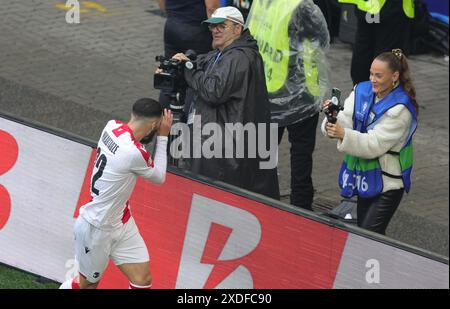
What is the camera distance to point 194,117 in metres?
8.58

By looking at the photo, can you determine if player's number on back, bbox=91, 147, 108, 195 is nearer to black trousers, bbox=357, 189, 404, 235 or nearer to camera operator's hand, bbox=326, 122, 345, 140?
camera operator's hand, bbox=326, 122, 345, 140

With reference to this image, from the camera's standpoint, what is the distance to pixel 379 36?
10.1 m

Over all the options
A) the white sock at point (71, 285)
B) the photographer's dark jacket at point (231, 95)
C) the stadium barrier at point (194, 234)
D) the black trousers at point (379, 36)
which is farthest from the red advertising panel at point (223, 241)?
the black trousers at point (379, 36)

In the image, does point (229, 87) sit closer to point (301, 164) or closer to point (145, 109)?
point (145, 109)

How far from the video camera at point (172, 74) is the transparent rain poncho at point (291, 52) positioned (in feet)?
3.65

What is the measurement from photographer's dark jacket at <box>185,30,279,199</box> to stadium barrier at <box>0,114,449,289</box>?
366 millimetres

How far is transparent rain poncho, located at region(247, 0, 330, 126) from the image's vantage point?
945 cm

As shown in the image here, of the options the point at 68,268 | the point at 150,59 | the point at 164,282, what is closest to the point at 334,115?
the point at 164,282

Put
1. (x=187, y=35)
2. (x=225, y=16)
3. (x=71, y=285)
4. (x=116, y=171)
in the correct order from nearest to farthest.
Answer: (x=116, y=171)
(x=71, y=285)
(x=225, y=16)
(x=187, y=35)

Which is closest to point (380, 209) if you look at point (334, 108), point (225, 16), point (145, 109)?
point (334, 108)

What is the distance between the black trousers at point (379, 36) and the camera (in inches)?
394

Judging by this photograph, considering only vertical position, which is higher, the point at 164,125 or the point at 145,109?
the point at 145,109

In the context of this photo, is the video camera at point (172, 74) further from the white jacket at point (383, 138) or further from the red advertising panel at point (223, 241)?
the white jacket at point (383, 138)

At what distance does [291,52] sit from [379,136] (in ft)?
4.62
